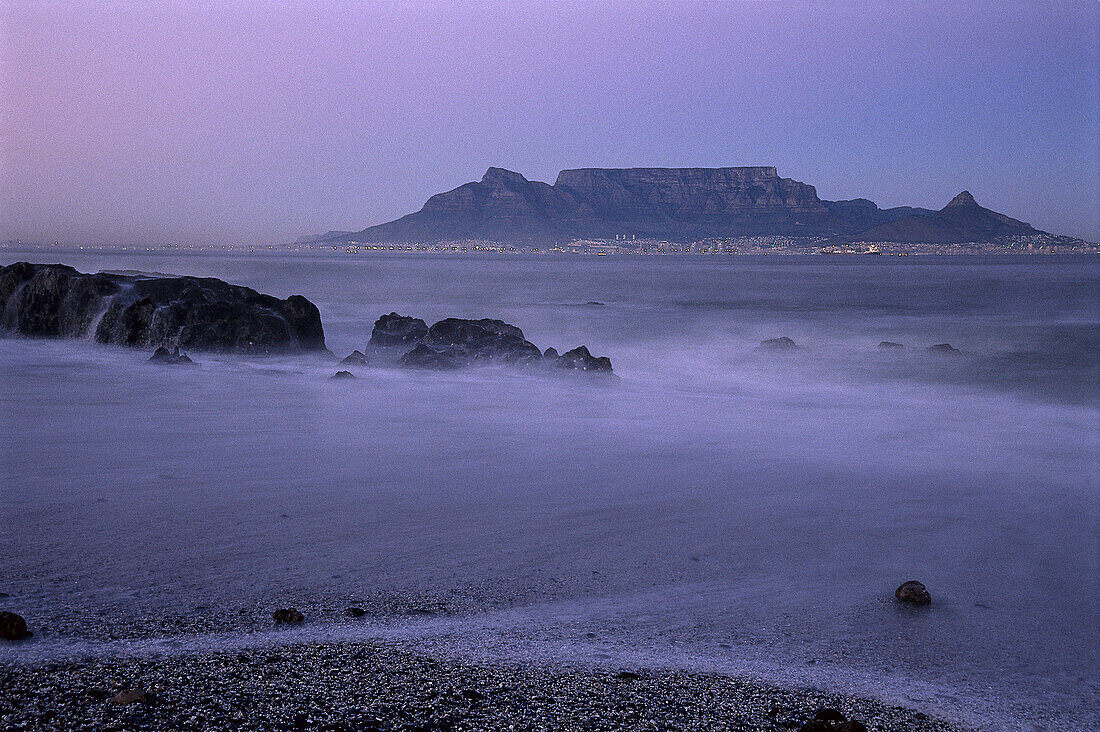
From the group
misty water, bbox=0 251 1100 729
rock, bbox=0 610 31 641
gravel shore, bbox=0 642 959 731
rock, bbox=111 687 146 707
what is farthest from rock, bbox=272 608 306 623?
rock, bbox=0 610 31 641

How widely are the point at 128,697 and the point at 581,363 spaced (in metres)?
11.5

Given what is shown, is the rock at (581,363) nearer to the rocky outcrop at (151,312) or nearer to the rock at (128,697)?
the rocky outcrop at (151,312)

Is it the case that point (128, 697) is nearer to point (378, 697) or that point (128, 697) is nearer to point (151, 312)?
point (378, 697)

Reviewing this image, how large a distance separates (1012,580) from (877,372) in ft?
42.1

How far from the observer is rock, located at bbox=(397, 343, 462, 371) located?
13.9 meters

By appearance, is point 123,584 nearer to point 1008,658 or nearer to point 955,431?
point 1008,658

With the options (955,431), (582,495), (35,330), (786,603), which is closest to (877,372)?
(955,431)

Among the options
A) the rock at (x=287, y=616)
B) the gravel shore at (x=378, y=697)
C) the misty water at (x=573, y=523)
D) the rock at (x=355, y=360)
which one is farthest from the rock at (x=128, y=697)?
the rock at (x=355, y=360)

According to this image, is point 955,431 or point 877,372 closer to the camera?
point 955,431

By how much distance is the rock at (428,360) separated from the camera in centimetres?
1392

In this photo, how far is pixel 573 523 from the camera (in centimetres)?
543

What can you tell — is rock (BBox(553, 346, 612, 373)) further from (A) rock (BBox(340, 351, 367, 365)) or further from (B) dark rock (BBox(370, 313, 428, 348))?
(B) dark rock (BBox(370, 313, 428, 348))

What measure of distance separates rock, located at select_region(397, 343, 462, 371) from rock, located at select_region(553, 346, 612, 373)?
1924 millimetres

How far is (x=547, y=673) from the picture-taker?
10.3ft
